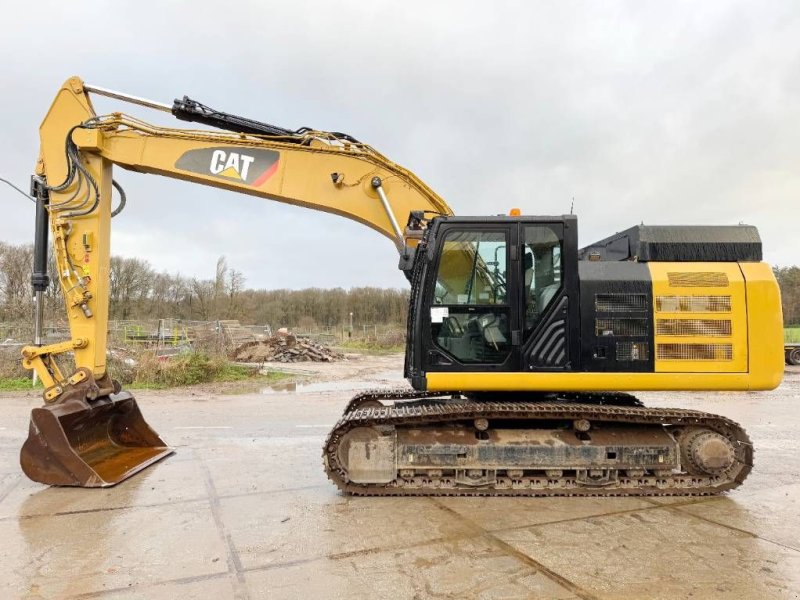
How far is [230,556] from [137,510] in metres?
1.50

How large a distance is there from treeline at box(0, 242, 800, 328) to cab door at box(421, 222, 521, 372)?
22525mm

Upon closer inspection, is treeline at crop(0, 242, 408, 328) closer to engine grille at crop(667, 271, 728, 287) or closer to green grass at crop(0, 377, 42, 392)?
green grass at crop(0, 377, 42, 392)

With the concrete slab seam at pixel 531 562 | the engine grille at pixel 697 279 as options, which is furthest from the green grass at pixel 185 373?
the engine grille at pixel 697 279

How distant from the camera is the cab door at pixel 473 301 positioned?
5191mm

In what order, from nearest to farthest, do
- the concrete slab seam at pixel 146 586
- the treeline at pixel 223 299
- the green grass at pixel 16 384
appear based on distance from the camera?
1. the concrete slab seam at pixel 146 586
2. the green grass at pixel 16 384
3. the treeline at pixel 223 299

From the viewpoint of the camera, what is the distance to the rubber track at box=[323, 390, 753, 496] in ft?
16.8

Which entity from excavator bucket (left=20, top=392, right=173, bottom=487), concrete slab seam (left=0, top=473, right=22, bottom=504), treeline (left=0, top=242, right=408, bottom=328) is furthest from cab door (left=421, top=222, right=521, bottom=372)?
treeline (left=0, top=242, right=408, bottom=328)

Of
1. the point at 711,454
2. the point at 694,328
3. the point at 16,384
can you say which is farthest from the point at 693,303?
the point at 16,384

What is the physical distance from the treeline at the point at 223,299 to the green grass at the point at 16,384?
8.79 metres

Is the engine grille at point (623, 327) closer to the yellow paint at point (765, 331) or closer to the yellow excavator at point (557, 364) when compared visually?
the yellow excavator at point (557, 364)

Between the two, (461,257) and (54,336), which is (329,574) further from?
(54,336)

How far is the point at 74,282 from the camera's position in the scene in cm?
600

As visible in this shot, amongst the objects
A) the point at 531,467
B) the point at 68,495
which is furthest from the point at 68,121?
the point at 531,467

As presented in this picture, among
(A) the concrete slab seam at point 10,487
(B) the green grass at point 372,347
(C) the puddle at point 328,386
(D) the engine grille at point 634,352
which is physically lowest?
(C) the puddle at point 328,386
